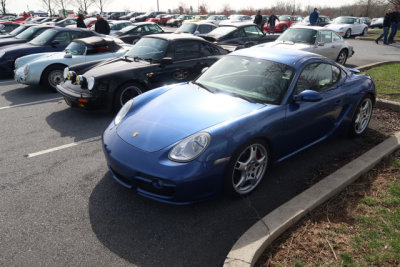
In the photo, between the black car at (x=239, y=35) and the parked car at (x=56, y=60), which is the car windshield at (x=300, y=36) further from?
the parked car at (x=56, y=60)

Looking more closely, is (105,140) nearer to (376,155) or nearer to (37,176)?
(37,176)

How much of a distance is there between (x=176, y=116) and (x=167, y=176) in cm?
80

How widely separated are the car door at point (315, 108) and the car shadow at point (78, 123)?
10.1 feet

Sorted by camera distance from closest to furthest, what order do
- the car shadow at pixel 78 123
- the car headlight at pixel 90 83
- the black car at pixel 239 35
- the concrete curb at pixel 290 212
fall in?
1. the concrete curb at pixel 290 212
2. the car shadow at pixel 78 123
3. the car headlight at pixel 90 83
4. the black car at pixel 239 35

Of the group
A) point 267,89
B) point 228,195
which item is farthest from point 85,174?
point 267,89

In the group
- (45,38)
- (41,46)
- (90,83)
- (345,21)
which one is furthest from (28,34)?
(345,21)

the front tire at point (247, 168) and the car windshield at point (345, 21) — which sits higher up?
the car windshield at point (345, 21)

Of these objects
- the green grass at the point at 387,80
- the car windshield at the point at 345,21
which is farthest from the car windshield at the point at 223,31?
the car windshield at the point at 345,21

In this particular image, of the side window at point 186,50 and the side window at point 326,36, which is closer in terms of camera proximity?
the side window at point 186,50

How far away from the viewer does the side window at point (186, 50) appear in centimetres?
644

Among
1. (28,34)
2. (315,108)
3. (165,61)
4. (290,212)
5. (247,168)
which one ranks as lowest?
(290,212)

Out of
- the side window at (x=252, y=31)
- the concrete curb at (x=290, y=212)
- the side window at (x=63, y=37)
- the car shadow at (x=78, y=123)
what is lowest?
the concrete curb at (x=290, y=212)

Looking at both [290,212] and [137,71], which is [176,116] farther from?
[137,71]

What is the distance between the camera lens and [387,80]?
770 cm
